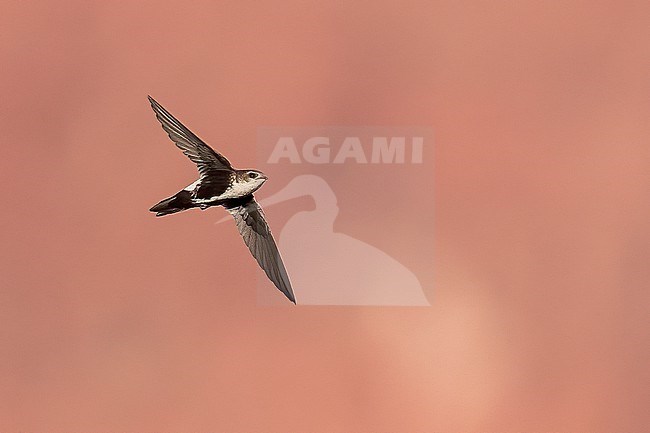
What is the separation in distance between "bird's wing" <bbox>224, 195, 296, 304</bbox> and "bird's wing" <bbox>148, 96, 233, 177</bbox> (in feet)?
0.38

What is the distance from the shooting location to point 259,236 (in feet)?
6.21

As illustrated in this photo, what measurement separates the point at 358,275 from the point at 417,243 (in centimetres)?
24

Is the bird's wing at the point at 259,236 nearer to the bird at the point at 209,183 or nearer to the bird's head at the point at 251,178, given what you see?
the bird at the point at 209,183

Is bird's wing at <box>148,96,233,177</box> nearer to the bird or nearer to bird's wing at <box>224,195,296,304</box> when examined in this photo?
the bird

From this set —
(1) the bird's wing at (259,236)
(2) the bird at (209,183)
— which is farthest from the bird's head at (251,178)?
(1) the bird's wing at (259,236)

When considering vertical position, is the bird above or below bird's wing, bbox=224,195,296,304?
above

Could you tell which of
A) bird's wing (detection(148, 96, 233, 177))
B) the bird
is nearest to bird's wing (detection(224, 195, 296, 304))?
the bird

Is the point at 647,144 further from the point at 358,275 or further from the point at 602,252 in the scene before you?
the point at 358,275

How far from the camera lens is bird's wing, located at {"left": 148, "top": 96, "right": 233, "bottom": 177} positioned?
1676 mm

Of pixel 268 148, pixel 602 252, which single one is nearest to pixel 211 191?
pixel 268 148

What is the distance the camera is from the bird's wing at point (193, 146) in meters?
1.68

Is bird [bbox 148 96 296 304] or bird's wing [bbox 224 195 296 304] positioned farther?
bird's wing [bbox 224 195 296 304]

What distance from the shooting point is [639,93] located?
2.74 meters

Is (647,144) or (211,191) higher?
(647,144)
